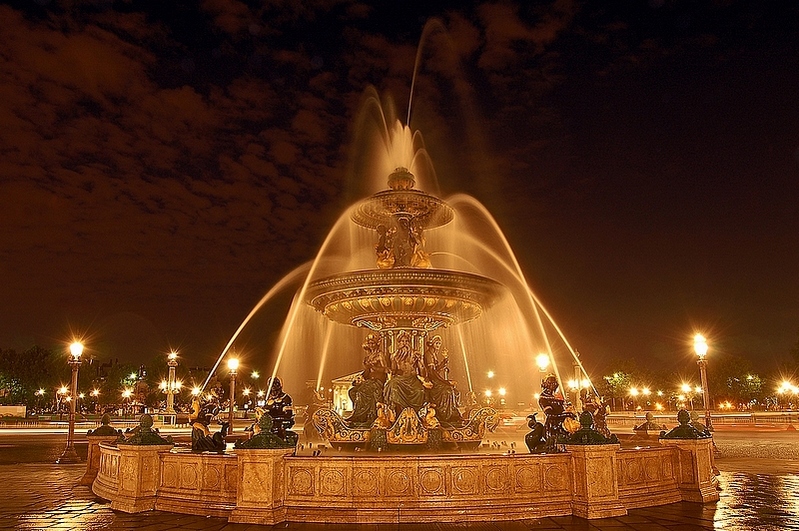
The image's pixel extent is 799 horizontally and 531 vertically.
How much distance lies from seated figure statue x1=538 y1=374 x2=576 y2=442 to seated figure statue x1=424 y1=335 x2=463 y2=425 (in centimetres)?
391

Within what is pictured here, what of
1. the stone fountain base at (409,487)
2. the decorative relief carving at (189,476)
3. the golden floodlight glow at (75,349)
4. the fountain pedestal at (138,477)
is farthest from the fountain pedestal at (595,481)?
the golden floodlight glow at (75,349)

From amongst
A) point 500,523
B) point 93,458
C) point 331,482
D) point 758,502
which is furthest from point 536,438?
point 93,458

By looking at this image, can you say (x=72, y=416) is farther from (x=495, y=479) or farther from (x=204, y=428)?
(x=495, y=479)

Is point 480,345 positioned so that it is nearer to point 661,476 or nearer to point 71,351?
point 71,351

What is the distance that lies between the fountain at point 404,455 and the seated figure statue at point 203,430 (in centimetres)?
18

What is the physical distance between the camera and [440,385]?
53.2 ft

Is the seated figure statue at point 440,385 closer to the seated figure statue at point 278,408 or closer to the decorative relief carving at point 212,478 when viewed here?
the seated figure statue at point 278,408

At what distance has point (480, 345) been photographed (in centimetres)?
6097

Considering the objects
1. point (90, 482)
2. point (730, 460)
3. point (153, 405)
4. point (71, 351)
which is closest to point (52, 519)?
point (90, 482)

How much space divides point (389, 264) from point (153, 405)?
82.3 meters

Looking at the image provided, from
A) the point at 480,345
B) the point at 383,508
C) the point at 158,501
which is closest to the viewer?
the point at 383,508

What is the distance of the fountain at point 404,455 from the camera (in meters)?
9.66

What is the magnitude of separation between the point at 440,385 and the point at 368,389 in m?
1.86

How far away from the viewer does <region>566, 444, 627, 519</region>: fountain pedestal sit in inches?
382
